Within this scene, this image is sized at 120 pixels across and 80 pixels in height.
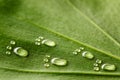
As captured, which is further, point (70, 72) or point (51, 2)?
point (51, 2)

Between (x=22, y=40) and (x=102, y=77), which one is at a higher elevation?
(x=22, y=40)

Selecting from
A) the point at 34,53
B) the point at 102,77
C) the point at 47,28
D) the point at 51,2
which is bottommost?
the point at 102,77

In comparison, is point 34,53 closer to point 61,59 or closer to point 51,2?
point 61,59

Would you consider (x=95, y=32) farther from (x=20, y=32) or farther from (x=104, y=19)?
(x=20, y=32)

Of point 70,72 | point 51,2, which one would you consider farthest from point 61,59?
point 51,2

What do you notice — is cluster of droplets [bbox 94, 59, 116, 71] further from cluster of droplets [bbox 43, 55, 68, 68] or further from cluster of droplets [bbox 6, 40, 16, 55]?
cluster of droplets [bbox 6, 40, 16, 55]

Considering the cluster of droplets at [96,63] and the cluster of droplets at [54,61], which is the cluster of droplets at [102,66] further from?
the cluster of droplets at [54,61]

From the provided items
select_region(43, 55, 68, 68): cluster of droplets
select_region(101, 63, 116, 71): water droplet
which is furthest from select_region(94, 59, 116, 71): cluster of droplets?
select_region(43, 55, 68, 68): cluster of droplets

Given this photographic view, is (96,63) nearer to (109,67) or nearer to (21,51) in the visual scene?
(109,67)

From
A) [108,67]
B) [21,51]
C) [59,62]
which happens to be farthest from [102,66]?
[21,51]
